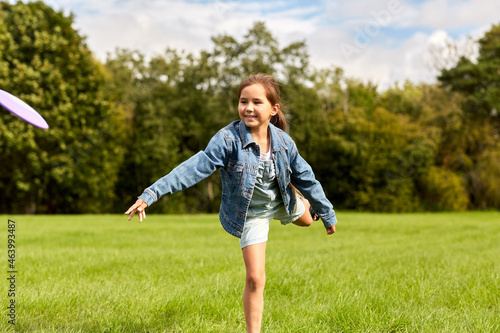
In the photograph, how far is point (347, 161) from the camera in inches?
1483

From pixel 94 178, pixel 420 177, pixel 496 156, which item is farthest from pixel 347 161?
pixel 94 178

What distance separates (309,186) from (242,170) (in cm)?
63

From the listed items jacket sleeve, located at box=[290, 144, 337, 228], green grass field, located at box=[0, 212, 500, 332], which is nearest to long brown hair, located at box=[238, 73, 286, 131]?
jacket sleeve, located at box=[290, 144, 337, 228]

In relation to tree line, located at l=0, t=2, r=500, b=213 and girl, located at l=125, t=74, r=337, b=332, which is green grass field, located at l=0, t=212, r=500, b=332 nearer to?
girl, located at l=125, t=74, r=337, b=332

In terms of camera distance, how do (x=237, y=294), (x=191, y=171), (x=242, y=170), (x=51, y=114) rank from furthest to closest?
(x=51, y=114) → (x=237, y=294) → (x=242, y=170) → (x=191, y=171)

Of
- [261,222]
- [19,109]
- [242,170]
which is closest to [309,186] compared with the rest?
[261,222]

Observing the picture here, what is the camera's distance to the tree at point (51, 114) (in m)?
24.9

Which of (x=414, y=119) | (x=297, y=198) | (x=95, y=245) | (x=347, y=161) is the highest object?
(x=414, y=119)

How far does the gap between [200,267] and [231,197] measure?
345 centimetres

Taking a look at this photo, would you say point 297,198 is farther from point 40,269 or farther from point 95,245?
point 95,245

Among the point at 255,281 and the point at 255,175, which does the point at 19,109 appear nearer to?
the point at 255,175

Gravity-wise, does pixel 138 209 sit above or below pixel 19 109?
below

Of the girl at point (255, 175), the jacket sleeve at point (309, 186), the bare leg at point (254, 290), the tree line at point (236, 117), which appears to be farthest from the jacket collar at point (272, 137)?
the tree line at point (236, 117)

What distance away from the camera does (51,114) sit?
2569 centimetres
